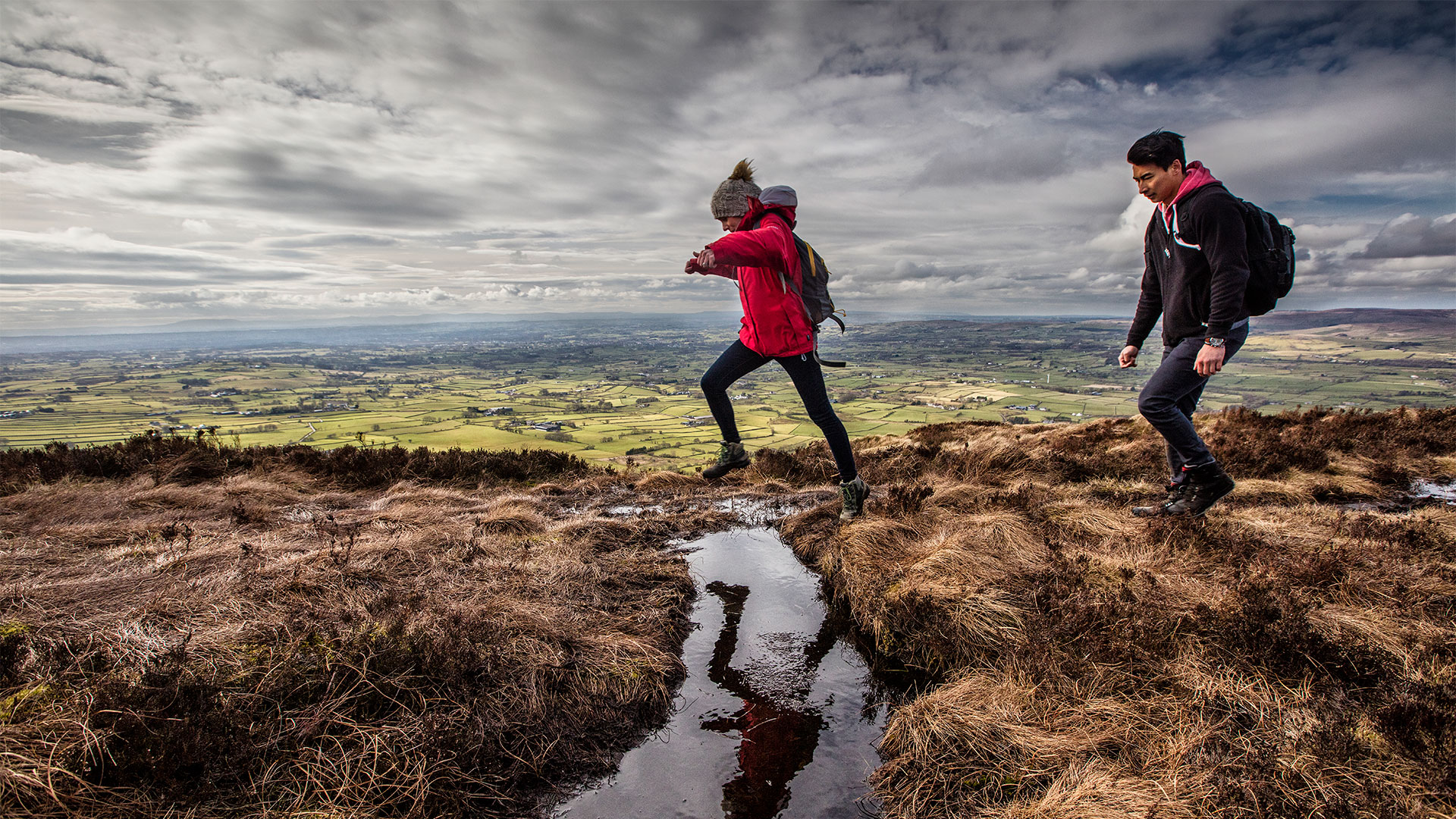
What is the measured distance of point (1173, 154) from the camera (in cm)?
416

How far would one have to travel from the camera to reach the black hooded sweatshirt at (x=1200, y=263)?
382 cm

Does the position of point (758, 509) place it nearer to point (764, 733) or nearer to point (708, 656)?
point (708, 656)

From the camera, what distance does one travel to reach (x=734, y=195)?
4.78 meters

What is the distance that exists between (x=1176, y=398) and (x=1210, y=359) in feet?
1.45

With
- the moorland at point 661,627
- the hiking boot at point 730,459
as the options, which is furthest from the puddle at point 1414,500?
the hiking boot at point 730,459

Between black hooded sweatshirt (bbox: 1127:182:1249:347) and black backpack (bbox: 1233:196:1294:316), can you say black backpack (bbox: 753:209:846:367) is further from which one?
black backpack (bbox: 1233:196:1294:316)

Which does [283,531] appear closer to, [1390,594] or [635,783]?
[635,783]

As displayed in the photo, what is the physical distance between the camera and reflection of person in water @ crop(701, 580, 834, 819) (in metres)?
2.38

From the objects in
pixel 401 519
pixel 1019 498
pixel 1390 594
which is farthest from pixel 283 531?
pixel 1390 594

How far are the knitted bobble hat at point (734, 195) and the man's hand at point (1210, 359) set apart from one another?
3387 mm

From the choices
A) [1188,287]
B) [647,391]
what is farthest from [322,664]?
[647,391]

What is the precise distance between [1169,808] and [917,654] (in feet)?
5.12

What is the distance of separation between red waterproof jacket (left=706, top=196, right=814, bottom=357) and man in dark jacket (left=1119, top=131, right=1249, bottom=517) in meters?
2.52

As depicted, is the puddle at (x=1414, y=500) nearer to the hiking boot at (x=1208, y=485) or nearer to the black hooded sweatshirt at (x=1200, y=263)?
the hiking boot at (x=1208, y=485)
